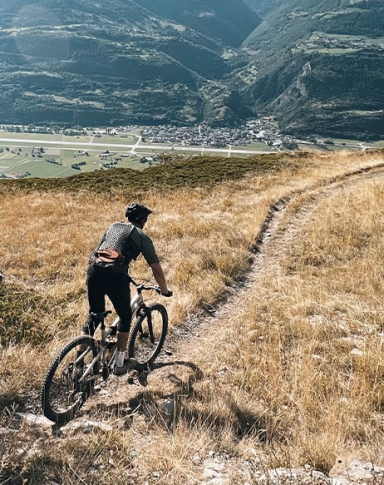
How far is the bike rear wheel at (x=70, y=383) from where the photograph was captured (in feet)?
16.1

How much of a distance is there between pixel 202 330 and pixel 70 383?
3.42 m

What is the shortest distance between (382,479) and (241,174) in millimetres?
21957

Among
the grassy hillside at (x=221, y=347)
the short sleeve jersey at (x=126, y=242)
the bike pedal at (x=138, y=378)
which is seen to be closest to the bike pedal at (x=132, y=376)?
the bike pedal at (x=138, y=378)

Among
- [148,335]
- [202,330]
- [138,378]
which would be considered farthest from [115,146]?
[138,378]

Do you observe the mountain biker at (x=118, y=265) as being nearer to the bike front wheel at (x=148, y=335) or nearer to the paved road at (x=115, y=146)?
the bike front wheel at (x=148, y=335)

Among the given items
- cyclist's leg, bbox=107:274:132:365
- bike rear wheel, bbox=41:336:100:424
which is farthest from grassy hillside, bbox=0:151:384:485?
cyclist's leg, bbox=107:274:132:365

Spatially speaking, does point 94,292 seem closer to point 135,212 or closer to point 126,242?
point 126,242

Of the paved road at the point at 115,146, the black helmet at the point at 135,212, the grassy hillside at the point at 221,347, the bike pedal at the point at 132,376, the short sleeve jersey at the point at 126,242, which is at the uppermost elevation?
the paved road at the point at 115,146

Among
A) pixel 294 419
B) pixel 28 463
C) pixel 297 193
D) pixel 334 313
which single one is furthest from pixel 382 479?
pixel 297 193

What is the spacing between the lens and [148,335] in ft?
22.4

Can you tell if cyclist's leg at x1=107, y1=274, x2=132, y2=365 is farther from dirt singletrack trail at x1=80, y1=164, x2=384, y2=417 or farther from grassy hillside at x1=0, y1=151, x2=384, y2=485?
grassy hillside at x1=0, y1=151, x2=384, y2=485

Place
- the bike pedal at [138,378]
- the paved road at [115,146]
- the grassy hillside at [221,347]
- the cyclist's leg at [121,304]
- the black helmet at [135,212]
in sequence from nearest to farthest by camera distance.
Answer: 1. the grassy hillside at [221,347]
2. the cyclist's leg at [121,304]
3. the black helmet at [135,212]
4. the bike pedal at [138,378]
5. the paved road at [115,146]

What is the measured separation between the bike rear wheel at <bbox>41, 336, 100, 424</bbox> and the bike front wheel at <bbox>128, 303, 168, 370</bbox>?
978 mm

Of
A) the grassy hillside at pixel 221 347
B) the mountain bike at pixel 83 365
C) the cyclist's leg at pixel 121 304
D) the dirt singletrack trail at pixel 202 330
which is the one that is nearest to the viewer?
the grassy hillside at pixel 221 347
